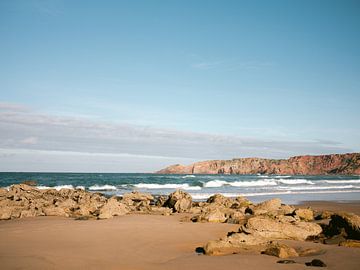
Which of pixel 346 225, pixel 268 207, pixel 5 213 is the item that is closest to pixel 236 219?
pixel 268 207

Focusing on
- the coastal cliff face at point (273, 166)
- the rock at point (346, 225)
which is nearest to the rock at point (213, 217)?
the rock at point (346, 225)

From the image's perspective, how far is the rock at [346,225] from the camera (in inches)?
323

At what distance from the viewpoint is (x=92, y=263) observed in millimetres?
6312

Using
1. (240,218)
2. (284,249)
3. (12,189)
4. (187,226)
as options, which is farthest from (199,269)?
(12,189)

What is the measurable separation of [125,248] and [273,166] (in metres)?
149

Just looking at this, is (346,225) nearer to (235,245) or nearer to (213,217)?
(235,245)

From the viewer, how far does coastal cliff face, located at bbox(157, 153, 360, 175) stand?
14462 centimetres

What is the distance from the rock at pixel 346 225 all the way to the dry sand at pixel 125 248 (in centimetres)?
127

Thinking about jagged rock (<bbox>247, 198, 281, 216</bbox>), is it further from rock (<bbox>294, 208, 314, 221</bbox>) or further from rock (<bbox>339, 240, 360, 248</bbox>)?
rock (<bbox>339, 240, 360, 248</bbox>)

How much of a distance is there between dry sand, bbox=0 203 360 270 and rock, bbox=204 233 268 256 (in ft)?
1.07

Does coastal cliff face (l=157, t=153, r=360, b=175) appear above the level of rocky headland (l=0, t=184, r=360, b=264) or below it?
above

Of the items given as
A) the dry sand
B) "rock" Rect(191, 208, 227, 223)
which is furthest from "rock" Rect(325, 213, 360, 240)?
"rock" Rect(191, 208, 227, 223)

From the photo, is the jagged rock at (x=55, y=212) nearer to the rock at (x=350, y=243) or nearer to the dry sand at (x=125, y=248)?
the dry sand at (x=125, y=248)

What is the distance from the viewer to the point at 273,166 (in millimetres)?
150500
